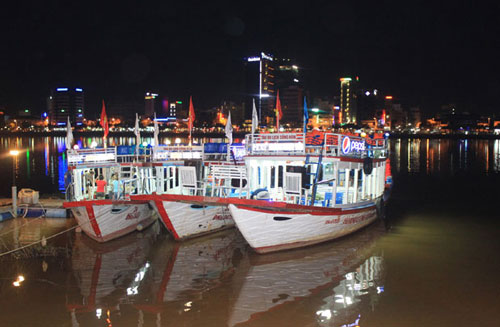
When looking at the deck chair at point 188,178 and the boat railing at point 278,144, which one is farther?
the deck chair at point 188,178

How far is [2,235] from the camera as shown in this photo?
54.0ft

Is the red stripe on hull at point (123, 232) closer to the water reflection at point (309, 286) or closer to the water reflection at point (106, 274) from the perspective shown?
the water reflection at point (106, 274)

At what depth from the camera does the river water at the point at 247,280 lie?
33.0 ft

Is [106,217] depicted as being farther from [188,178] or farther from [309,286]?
[309,286]

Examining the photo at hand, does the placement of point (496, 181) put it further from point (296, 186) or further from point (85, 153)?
point (85, 153)

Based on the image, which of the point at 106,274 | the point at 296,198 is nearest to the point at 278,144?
the point at 296,198

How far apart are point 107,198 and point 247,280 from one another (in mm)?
7594

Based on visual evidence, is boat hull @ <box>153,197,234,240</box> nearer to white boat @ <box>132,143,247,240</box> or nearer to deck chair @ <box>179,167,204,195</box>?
white boat @ <box>132,143,247,240</box>

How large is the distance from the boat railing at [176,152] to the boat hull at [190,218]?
2701mm

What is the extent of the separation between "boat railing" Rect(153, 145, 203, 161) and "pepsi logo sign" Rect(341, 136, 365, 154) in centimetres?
632

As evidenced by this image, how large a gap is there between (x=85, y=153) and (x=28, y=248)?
404 cm

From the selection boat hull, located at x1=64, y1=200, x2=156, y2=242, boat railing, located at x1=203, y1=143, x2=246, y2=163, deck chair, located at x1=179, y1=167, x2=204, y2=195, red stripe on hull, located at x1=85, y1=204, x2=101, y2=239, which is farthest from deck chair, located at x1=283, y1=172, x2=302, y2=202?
red stripe on hull, located at x1=85, y1=204, x2=101, y2=239

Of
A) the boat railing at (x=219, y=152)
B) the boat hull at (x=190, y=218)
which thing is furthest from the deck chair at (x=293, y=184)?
the boat railing at (x=219, y=152)

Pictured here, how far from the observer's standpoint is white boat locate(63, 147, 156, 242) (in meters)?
15.7
